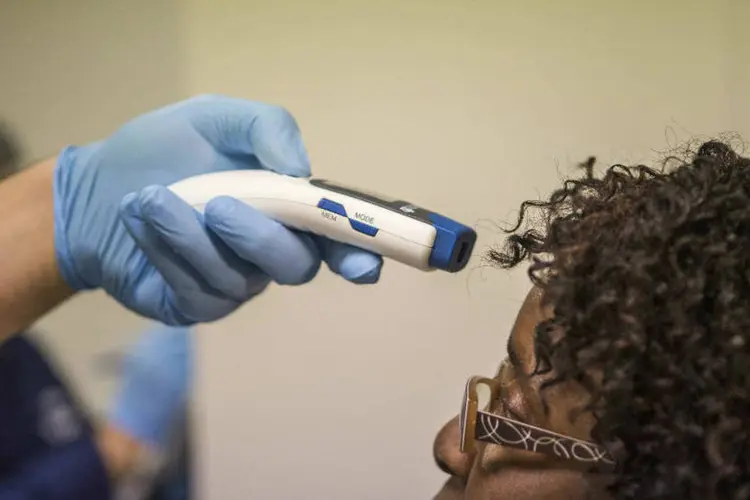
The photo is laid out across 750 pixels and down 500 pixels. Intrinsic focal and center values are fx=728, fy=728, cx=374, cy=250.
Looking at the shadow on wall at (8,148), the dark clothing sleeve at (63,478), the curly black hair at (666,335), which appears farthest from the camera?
the shadow on wall at (8,148)

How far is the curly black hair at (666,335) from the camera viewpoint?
0.52 metres

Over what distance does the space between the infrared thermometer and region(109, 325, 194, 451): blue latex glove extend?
51 centimetres

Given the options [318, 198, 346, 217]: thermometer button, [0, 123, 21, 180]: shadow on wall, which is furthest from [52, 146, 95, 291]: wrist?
[0, 123, 21, 180]: shadow on wall

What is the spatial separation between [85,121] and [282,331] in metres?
0.53

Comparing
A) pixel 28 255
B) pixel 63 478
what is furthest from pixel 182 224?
pixel 63 478

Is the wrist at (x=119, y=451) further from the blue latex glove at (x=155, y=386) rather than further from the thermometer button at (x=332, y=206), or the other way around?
the thermometer button at (x=332, y=206)

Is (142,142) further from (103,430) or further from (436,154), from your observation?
(103,430)

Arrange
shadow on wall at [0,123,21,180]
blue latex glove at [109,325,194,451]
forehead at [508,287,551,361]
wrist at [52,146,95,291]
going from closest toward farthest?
forehead at [508,287,551,361], wrist at [52,146,95,291], blue latex glove at [109,325,194,451], shadow on wall at [0,123,21,180]

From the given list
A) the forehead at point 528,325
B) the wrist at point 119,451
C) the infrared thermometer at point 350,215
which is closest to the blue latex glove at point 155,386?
the wrist at point 119,451

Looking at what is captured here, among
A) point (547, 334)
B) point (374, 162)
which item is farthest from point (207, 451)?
point (547, 334)

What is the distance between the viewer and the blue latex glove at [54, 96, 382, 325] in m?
0.66

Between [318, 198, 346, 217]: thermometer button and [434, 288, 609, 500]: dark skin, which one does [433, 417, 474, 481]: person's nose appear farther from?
[318, 198, 346, 217]: thermometer button

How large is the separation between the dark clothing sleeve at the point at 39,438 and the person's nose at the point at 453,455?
0.61m

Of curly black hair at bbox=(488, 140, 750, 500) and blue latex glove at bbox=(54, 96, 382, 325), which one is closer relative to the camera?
curly black hair at bbox=(488, 140, 750, 500)
